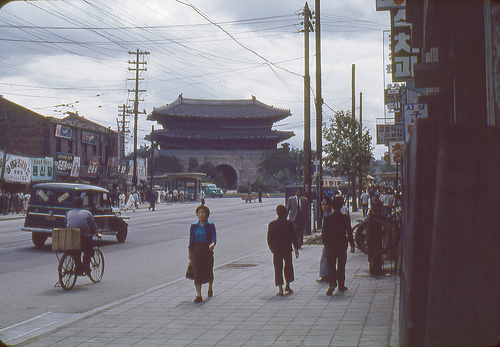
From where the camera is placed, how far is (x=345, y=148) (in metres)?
34.8

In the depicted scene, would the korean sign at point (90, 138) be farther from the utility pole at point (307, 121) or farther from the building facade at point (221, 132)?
the utility pole at point (307, 121)

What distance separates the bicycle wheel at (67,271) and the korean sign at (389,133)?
34.6 ft

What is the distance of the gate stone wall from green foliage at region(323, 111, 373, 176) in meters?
61.6

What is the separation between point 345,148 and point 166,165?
60974 millimetres

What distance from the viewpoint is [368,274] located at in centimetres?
1173

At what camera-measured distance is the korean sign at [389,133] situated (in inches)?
708

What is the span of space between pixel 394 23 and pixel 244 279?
21.5ft

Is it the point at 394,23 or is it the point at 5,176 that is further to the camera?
the point at 5,176

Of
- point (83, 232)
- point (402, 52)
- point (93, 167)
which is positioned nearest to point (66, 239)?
point (83, 232)

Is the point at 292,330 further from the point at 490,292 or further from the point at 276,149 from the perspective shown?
the point at 276,149

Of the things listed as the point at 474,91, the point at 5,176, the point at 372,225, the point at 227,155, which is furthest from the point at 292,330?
the point at 227,155

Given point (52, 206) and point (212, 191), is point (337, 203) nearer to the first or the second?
point (52, 206)

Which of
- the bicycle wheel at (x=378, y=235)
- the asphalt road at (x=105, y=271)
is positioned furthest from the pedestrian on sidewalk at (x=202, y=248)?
the bicycle wheel at (x=378, y=235)

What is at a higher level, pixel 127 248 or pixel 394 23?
pixel 394 23
